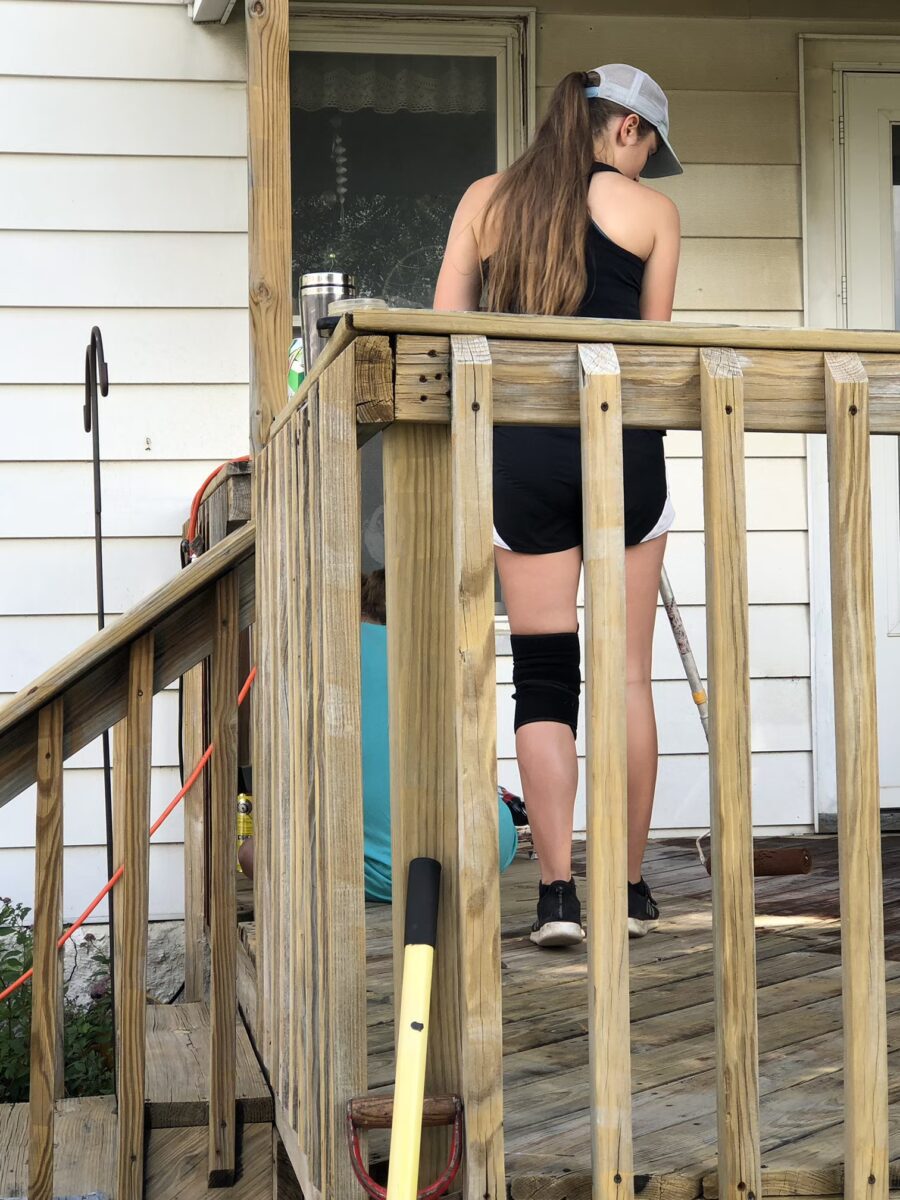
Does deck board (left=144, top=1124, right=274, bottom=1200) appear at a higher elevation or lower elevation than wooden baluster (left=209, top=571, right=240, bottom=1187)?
lower

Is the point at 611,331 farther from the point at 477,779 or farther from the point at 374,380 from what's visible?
the point at 477,779

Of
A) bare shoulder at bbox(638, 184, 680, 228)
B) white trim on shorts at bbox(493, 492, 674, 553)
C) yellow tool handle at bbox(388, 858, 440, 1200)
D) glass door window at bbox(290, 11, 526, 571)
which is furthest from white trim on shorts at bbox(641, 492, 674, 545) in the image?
glass door window at bbox(290, 11, 526, 571)

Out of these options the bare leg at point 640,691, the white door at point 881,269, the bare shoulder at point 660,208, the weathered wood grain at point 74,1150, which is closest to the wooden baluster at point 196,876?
the weathered wood grain at point 74,1150

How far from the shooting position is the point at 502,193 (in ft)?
8.34

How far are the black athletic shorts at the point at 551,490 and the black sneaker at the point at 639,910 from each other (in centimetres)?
73

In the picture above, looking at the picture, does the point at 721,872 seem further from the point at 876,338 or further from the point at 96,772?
the point at 96,772

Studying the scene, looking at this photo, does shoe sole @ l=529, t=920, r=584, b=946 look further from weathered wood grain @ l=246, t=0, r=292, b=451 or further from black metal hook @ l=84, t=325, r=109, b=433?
black metal hook @ l=84, t=325, r=109, b=433

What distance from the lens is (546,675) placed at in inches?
101

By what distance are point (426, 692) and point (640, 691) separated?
1052 millimetres

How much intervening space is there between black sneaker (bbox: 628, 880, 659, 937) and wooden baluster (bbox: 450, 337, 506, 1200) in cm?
127

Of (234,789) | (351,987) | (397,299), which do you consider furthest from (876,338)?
(397,299)

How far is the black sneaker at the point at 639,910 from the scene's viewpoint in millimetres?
2793

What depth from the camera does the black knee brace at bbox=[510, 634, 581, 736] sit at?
256 centimetres

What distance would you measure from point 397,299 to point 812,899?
245 cm
